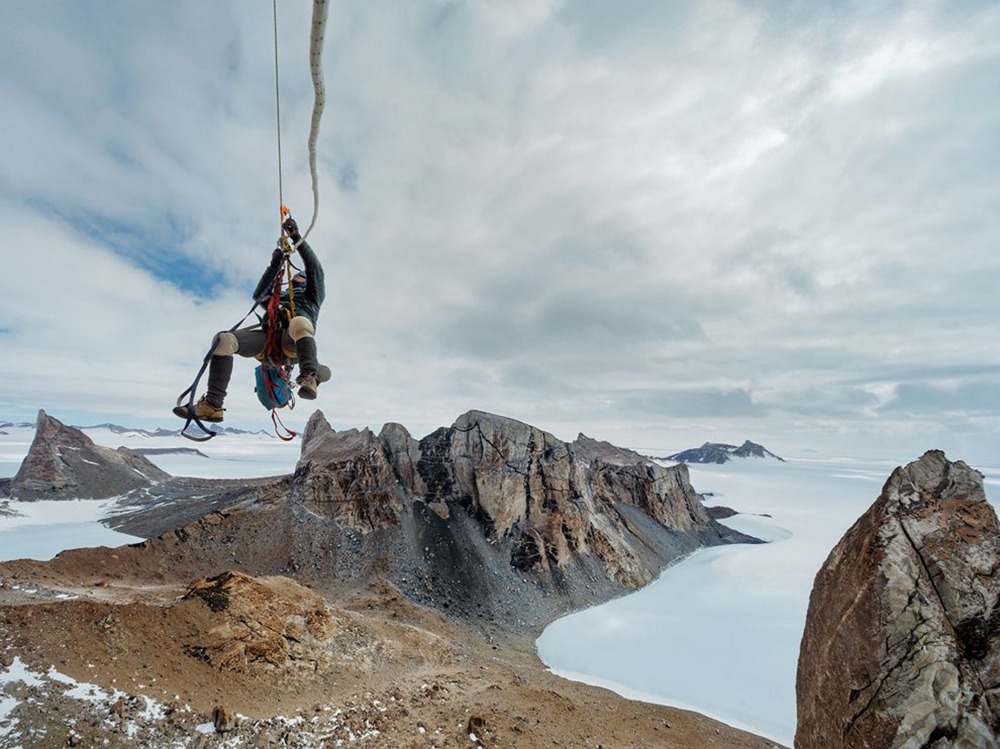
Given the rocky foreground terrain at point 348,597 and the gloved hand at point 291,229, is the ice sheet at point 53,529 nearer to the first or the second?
the rocky foreground terrain at point 348,597

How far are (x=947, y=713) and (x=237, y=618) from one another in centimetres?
1700

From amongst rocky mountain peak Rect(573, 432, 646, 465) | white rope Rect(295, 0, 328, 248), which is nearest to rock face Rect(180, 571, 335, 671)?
white rope Rect(295, 0, 328, 248)

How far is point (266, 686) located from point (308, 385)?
11026 mm

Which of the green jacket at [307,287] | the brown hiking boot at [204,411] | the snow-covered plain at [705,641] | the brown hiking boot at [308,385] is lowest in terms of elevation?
the snow-covered plain at [705,641]

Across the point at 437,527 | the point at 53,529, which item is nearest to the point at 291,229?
the point at 437,527

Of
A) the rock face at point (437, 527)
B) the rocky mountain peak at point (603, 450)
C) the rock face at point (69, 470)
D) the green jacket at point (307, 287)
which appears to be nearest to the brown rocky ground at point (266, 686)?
the green jacket at point (307, 287)

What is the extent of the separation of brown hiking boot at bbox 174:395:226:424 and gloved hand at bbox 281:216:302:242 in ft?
9.70

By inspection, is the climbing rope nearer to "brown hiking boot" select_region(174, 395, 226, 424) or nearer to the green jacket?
the green jacket

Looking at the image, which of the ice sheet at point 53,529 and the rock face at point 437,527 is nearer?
the rock face at point 437,527

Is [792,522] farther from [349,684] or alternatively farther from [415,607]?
[349,684]

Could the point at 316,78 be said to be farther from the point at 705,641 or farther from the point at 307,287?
the point at 705,641

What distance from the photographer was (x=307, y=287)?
23.9ft

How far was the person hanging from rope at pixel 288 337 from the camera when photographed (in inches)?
251

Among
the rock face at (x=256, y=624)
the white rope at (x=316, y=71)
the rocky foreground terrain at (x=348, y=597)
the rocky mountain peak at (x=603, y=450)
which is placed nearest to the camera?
the white rope at (x=316, y=71)
